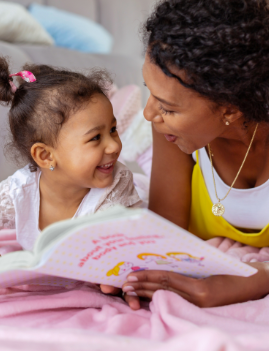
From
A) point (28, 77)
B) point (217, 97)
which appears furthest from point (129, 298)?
point (28, 77)

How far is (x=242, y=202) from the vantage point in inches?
44.2

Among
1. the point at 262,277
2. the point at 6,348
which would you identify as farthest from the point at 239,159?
the point at 6,348

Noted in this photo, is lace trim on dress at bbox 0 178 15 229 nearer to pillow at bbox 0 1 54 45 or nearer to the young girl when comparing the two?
the young girl

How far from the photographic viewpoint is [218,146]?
46.1 inches

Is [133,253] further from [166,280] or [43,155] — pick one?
[43,155]

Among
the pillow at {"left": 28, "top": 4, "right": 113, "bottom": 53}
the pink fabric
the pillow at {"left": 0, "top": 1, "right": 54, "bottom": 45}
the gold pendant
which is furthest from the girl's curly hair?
the pillow at {"left": 28, "top": 4, "right": 113, "bottom": 53}

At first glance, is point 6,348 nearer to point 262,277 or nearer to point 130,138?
point 262,277

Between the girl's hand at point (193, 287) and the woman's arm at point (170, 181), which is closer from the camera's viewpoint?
the girl's hand at point (193, 287)

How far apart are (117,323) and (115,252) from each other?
143 millimetres

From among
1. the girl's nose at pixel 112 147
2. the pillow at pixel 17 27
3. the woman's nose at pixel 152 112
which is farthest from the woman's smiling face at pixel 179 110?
the pillow at pixel 17 27

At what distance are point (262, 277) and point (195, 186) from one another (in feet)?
1.52

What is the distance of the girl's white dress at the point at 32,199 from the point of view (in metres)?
1.11

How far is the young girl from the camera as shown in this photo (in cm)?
104

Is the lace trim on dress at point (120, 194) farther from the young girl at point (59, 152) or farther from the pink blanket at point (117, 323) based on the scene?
the pink blanket at point (117, 323)
